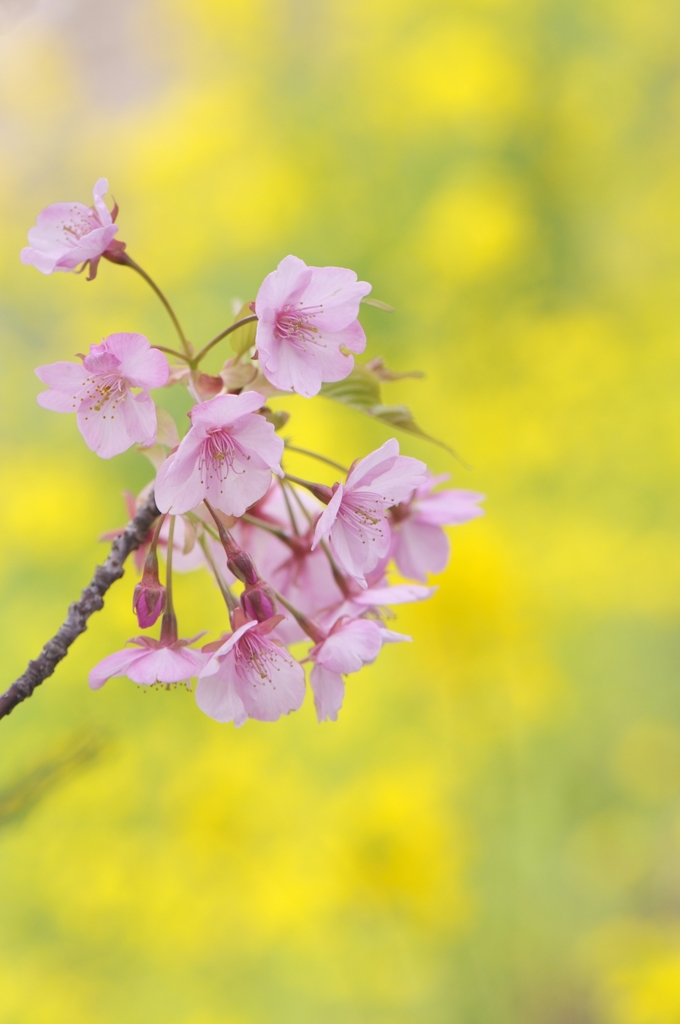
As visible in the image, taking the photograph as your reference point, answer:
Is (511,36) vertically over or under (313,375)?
over

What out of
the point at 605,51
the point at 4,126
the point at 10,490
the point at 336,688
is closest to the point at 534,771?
the point at 10,490

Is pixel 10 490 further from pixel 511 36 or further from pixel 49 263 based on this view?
pixel 511 36

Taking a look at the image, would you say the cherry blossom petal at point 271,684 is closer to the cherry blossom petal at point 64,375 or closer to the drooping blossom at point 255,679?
the drooping blossom at point 255,679

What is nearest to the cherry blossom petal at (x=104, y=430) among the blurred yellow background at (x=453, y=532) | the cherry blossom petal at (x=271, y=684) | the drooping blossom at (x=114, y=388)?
the drooping blossom at (x=114, y=388)

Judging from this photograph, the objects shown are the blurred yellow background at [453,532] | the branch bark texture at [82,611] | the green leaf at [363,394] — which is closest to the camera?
the branch bark texture at [82,611]

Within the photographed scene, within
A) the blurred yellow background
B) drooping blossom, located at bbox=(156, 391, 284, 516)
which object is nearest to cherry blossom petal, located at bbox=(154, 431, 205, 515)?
drooping blossom, located at bbox=(156, 391, 284, 516)

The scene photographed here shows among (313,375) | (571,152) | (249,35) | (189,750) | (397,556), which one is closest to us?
(313,375)
